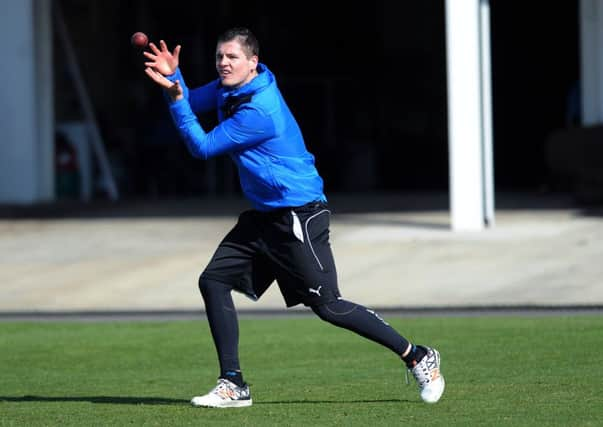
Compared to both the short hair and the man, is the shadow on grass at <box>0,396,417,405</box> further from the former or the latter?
the short hair

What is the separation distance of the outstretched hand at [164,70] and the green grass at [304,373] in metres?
1.59

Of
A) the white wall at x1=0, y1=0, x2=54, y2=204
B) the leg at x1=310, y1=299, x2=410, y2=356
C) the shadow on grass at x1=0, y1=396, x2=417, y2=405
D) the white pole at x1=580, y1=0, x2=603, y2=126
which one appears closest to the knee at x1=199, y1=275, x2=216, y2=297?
the leg at x1=310, y1=299, x2=410, y2=356

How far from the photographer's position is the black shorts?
7.50m

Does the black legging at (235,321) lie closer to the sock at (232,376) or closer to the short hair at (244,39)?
the sock at (232,376)

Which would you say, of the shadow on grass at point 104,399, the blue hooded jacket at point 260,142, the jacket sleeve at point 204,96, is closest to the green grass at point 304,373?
the shadow on grass at point 104,399

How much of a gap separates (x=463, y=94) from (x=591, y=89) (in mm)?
3786

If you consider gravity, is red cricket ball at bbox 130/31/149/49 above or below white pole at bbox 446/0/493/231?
above

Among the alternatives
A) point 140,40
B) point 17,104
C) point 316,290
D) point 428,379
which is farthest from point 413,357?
point 17,104

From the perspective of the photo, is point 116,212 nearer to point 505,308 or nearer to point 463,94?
point 463,94

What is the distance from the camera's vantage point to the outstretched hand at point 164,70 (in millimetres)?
7199

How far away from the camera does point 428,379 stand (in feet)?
24.8

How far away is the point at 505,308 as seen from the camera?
1280 centimetres

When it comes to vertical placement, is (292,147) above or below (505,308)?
above

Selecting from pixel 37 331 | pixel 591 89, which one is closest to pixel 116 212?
pixel 591 89
